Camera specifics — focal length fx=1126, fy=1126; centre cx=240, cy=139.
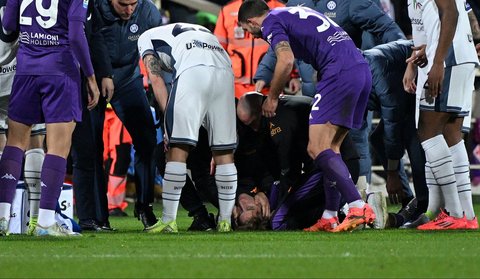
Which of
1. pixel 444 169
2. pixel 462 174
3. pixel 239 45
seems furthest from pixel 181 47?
pixel 239 45

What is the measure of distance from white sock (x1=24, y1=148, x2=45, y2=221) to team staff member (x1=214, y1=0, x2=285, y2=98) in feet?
13.0

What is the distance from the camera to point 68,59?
7414 millimetres

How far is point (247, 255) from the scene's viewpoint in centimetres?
607

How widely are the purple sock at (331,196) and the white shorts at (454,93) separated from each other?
856mm

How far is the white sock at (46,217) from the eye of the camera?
719 centimetres

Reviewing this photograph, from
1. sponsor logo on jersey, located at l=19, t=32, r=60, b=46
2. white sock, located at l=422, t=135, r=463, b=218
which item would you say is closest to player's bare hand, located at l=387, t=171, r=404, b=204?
white sock, located at l=422, t=135, r=463, b=218

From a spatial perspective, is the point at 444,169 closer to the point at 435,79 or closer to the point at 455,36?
the point at 435,79

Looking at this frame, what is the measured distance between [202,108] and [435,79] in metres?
1.68

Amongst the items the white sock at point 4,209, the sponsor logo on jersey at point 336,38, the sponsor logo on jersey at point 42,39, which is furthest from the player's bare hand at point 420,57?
the white sock at point 4,209

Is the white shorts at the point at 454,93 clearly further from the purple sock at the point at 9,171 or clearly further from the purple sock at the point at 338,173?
the purple sock at the point at 9,171

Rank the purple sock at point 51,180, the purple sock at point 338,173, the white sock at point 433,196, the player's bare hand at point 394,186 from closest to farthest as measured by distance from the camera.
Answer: the purple sock at point 51,180 → the purple sock at point 338,173 → the white sock at point 433,196 → the player's bare hand at point 394,186

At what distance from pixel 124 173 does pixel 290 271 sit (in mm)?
7016

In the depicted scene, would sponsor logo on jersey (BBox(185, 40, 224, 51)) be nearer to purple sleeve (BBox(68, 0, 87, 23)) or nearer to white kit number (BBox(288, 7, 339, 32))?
white kit number (BBox(288, 7, 339, 32))

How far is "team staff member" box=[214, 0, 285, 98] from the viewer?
11578 millimetres
